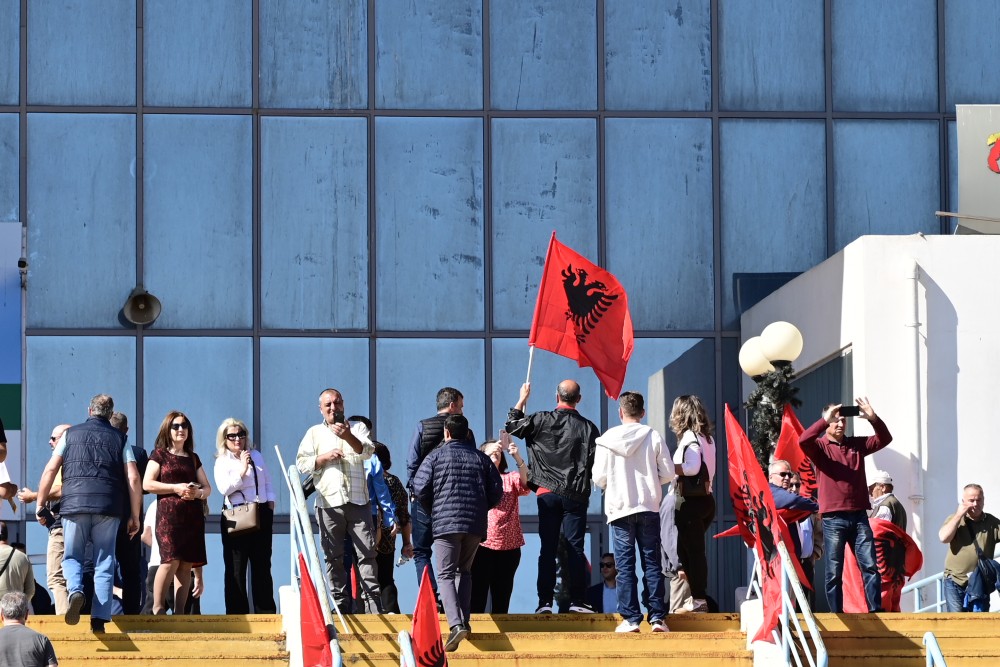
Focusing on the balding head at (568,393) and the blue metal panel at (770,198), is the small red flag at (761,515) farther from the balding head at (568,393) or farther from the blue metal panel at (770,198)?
the blue metal panel at (770,198)

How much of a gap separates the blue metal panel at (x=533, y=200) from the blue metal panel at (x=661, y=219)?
0.27m

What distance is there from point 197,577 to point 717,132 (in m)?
9.04

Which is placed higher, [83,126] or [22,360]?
[83,126]

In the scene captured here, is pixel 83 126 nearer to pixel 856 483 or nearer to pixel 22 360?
pixel 22 360

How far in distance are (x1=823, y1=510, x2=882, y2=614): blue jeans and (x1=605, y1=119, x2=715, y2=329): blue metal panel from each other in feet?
24.7

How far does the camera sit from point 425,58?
75.6 feet

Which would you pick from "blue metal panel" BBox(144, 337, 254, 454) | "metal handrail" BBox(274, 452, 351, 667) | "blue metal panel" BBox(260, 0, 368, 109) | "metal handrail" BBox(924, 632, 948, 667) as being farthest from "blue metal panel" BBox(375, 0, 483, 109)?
"metal handrail" BBox(924, 632, 948, 667)

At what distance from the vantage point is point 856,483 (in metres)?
15.4

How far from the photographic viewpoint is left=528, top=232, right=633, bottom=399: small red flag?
1681 cm

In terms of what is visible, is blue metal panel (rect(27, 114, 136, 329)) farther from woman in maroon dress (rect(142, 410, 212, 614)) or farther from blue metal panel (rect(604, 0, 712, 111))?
woman in maroon dress (rect(142, 410, 212, 614))

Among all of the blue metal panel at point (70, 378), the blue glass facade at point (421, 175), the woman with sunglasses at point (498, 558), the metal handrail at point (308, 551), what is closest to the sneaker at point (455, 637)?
the metal handrail at point (308, 551)

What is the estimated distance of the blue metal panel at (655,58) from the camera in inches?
914

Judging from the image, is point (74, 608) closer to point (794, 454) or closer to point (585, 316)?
point (585, 316)

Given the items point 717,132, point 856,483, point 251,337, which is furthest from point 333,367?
point 856,483
